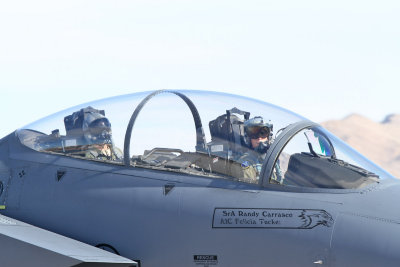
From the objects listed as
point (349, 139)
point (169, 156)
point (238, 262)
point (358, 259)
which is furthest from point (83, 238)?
point (349, 139)

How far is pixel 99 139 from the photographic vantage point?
944 centimetres

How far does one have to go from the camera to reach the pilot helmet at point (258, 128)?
880cm

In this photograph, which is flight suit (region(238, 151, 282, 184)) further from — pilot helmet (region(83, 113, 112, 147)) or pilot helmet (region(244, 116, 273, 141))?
pilot helmet (region(83, 113, 112, 147))

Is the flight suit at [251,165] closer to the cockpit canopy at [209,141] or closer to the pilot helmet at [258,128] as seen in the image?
the cockpit canopy at [209,141]

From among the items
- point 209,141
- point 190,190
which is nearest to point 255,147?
point 209,141

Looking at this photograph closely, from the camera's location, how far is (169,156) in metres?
8.98

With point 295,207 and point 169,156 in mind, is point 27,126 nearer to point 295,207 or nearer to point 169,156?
point 169,156

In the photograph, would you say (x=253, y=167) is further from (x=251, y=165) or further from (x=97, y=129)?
(x=97, y=129)

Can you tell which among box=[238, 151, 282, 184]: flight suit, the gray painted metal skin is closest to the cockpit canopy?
box=[238, 151, 282, 184]: flight suit

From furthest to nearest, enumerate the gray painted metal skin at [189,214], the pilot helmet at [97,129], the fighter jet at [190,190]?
the pilot helmet at [97,129] → the fighter jet at [190,190] → the gray painted metal skin at [189,214]

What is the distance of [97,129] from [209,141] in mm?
1463

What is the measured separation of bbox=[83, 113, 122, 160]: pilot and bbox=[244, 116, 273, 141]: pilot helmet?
1.55 m

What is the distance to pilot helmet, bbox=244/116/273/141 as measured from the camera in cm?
880

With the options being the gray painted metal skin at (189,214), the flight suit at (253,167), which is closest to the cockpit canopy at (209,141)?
the flight suit at (253,167)
